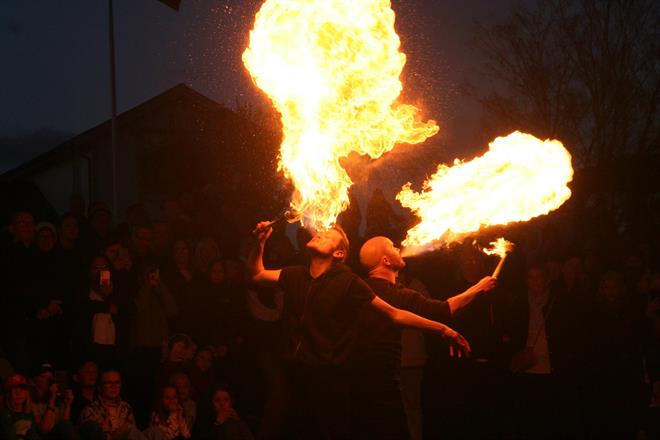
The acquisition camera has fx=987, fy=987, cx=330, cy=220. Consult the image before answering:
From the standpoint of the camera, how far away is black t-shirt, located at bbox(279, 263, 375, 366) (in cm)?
620

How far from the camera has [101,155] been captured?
2320 centimetres

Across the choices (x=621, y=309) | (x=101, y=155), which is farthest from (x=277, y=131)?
(x=101, y=155)

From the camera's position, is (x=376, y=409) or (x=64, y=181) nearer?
(x=376, y=409)

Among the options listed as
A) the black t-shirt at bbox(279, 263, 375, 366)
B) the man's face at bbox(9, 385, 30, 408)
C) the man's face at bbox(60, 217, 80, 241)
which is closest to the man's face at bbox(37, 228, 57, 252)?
the man's face at bbox(60, 217, 80, 241)

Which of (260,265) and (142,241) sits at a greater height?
(142,241)

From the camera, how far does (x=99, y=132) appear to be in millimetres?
23047

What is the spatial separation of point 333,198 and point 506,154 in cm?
137

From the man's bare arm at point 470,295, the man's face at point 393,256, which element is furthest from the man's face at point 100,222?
the man's bare arm at point 470,295

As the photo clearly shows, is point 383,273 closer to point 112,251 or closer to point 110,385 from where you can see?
point 110,385

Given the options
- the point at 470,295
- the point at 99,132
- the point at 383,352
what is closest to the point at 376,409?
the point at 383,352

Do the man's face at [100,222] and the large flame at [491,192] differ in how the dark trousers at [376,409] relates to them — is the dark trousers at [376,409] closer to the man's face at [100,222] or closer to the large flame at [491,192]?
the large flame at [491,192]

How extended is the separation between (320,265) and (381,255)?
1.64 feet

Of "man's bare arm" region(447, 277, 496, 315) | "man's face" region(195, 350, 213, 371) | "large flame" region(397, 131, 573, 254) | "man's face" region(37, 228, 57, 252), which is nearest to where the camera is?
"man's bare arm" region(447, 277, 496, 315)

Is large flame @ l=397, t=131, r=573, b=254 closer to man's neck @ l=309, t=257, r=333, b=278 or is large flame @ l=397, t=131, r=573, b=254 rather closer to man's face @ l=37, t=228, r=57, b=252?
man's neck @ l=309, t=257, r=333, b=278
